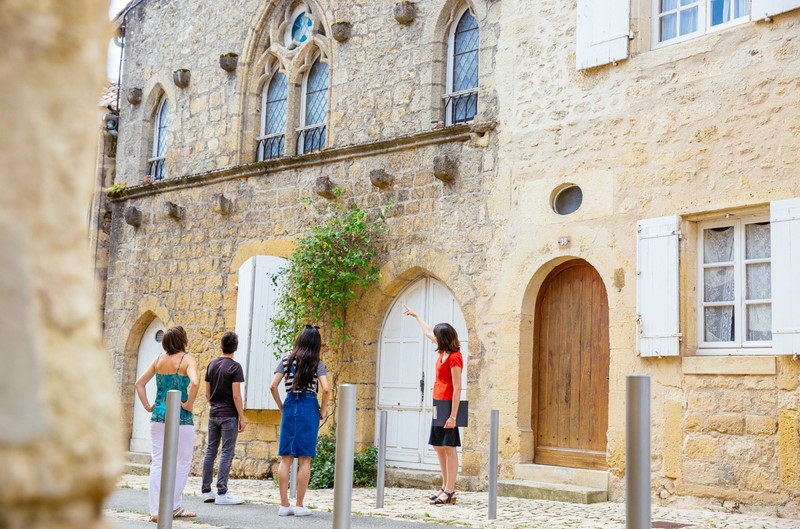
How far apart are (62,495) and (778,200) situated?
7.58 m

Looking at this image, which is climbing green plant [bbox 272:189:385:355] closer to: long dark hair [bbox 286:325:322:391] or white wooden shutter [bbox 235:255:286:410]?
white wooden shutter [bbox 235:255:286:410]

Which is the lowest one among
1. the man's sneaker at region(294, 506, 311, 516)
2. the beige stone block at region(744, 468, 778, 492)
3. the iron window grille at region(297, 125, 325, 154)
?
the man's sneaker at region(294, 506, 311, 516)

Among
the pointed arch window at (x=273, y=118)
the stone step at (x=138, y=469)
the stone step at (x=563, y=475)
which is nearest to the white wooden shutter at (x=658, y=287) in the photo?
the stone step at (x=563, y=475)

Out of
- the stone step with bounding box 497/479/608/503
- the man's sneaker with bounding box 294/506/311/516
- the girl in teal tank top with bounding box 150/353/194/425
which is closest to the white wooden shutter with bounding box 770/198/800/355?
the stone step with bounding box 497/479/608/503

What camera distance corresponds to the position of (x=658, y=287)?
8.53 meters

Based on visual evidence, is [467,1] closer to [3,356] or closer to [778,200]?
[778,200]

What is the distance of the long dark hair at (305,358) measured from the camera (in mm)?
7535

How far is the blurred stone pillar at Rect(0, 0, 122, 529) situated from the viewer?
118cm

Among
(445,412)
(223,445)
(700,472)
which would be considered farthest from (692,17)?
(223,445)

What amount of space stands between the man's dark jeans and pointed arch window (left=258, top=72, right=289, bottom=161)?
17.8 ft

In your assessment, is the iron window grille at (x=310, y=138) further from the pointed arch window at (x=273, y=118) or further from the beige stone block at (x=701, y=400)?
the beige stone block at (x=701, y=400)

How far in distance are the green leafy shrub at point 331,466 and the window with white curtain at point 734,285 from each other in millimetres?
4015

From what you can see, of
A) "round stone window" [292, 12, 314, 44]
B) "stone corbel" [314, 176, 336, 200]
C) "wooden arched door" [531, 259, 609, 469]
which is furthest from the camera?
"round stone window" [292, 12, 314, 44]

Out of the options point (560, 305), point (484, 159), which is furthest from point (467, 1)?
point (560, 305)
